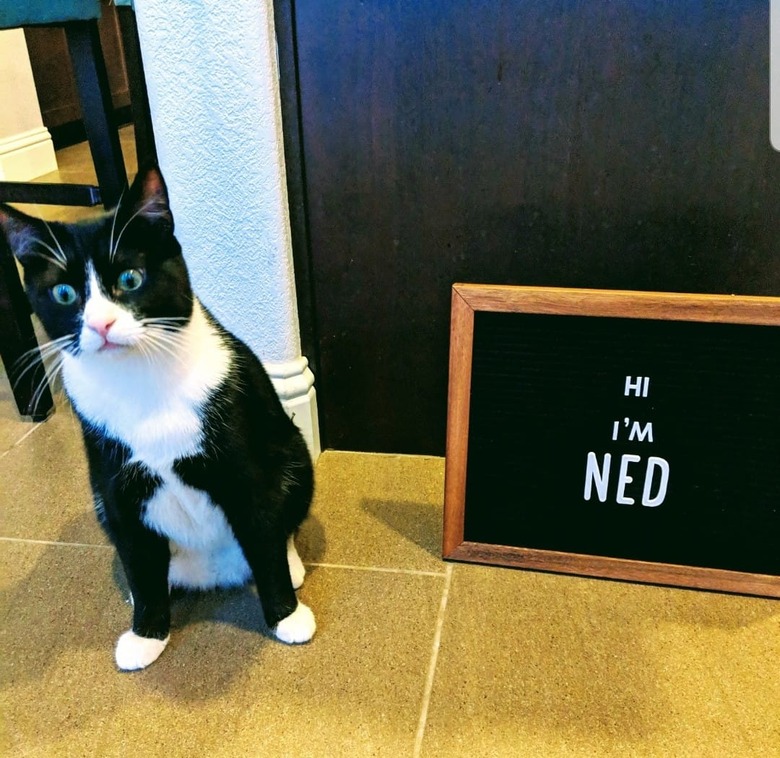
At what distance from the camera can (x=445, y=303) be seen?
1.17m

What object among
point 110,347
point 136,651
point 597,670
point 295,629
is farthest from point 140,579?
point 597,670

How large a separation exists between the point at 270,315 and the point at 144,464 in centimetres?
44

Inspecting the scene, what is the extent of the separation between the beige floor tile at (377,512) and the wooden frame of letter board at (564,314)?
0.25 feet

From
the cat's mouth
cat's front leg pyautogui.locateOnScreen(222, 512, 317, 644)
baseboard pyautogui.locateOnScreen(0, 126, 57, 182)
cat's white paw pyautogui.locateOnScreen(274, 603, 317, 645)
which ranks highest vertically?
the cat's mouth

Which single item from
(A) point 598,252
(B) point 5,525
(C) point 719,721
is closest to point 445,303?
(A) point 598,252

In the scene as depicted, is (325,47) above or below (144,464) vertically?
above

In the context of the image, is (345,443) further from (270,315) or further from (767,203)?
(767,203)

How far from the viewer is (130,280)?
Result: 2.39ft

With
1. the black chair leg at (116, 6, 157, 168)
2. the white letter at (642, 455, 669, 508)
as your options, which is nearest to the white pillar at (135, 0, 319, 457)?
the black chair leg at (116, 6, 157, 168)

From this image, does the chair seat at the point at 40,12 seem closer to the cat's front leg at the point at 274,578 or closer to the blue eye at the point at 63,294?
the blue eye at the point at 63,294

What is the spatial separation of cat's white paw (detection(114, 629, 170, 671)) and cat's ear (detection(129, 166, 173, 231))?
21.3 inches

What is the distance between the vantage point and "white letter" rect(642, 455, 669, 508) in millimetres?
938

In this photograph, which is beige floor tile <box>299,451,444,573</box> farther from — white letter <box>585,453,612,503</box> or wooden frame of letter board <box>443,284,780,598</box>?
white letter <box>585,453,612,503</box>

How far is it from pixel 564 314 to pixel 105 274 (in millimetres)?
550
